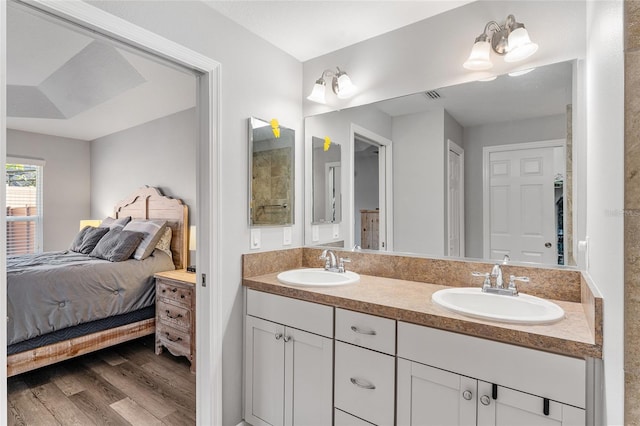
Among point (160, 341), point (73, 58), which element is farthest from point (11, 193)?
point (160, 341)

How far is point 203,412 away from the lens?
1.74 metres

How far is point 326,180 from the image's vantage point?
232cm

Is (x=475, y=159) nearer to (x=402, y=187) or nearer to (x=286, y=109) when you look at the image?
(x=402, y=187)

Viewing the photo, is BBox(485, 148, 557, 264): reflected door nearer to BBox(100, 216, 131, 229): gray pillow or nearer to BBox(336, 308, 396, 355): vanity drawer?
BBox(336, 308, 396, 355): vanity drawer

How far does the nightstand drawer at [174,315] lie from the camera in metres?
2.61

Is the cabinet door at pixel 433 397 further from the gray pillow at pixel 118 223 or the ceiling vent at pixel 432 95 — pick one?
the gray pillow at pixel 118 223

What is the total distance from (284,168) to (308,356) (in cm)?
118

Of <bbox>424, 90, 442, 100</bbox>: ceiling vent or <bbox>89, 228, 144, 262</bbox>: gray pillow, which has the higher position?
<bbox>424, 90, 442, 100</bbox>: ceiling vent

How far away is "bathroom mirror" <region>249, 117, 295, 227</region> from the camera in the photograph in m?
1.97

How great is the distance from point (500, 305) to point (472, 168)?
0.72 metres

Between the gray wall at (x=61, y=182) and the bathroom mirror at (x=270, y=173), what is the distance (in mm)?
4564

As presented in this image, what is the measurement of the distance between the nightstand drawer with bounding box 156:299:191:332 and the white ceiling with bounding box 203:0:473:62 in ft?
6.91

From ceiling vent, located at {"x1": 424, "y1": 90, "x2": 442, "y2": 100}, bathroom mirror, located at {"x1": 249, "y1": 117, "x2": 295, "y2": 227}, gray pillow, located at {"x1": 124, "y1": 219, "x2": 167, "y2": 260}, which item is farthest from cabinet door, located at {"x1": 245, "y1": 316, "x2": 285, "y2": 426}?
gray pillow, located at {"x1": 124, "y1": 219, "x2": 167, "y2": 260}

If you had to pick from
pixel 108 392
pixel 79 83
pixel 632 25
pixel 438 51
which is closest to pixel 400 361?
pixel 632 25
